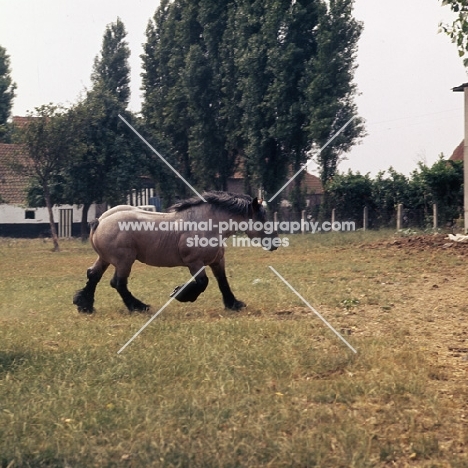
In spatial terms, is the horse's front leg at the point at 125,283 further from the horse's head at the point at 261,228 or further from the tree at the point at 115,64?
the tree at the point at 115,64

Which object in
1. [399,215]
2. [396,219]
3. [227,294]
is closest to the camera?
[227,294]

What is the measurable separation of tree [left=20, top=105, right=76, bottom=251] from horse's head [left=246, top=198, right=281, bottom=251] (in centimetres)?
2134

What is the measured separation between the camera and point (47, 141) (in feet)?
104

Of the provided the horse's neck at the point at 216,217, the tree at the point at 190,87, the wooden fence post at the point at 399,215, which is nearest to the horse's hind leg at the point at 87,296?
the horse's neck at the point at 216,217

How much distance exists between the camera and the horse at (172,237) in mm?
10719

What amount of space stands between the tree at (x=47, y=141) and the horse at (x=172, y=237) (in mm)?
21066

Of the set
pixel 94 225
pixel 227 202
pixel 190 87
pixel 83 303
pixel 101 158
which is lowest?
pixel 83 303

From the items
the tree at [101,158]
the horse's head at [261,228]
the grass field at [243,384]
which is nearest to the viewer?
the grass field at [243,384]

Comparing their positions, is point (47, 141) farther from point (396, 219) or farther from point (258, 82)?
point (396, 219)

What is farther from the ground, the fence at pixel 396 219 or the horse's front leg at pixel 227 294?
the fence at pixel 396 219

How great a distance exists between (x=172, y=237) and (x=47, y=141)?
72.5 feet

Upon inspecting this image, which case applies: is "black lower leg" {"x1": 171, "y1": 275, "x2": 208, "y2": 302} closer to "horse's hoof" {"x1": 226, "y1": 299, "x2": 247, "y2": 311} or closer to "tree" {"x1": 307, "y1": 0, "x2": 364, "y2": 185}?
"horse's hoof" {"x1": 226, "y1": 299, "x2": 247, "y2": 311}

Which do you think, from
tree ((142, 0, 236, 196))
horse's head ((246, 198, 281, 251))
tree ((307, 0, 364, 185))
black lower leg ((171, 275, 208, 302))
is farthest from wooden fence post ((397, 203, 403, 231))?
black lower leg ((171, 275, 208, 302))

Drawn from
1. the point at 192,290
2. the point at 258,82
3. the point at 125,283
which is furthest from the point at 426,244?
the point at 258,82
